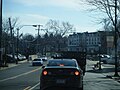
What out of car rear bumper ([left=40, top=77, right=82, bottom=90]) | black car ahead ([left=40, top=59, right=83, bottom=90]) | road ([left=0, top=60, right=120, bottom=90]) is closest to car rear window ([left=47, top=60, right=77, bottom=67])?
black car ahead ([left=40, top=59, right=83, bottom=90])

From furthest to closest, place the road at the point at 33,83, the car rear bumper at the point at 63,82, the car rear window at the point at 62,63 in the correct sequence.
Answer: the road at the point at 33,83 < the car rear window at the point at 62,63 < the car rear bumper at the point at 63,82

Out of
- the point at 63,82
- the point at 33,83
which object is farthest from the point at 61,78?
the point at 33,83

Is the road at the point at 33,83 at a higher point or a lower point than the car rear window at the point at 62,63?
lower

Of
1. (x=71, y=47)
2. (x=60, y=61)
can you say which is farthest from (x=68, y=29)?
(x=60, y=61)

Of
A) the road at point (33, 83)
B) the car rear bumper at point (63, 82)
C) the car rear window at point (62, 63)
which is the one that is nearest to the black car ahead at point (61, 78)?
the car rear bumper at point (63, 82)

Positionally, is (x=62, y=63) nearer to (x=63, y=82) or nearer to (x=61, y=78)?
(x=61, y=78)

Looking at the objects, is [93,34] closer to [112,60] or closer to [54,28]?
[54,28]

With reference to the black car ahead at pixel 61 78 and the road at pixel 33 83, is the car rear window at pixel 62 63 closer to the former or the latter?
the black car ahead at pixel 61 78

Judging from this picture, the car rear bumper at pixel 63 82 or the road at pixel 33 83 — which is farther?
the road at pixel 33 83

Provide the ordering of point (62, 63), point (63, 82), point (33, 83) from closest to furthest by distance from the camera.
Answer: point (63, 82)
point (62, 63)
point (33, 83)

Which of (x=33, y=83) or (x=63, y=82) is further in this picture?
(x=33, y=83)

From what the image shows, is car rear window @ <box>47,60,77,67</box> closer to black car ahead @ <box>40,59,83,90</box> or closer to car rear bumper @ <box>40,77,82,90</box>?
black car ahead @ <box>40,59,83,90</box>

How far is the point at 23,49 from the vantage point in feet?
470

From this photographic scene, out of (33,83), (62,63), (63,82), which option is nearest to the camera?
(63,82)
